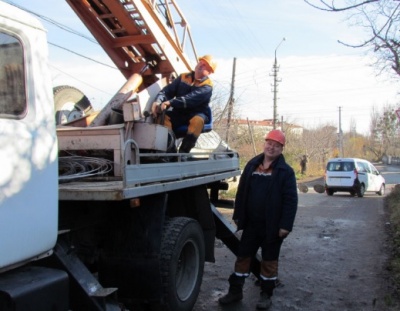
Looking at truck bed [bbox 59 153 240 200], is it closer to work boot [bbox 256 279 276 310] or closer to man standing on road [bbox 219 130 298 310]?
man standing on road [bbox 219 130 298 310]

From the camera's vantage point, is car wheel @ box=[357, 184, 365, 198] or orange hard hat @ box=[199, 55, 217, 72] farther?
car wheel @ box=[357, 184, 365, 198]

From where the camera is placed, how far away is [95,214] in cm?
382

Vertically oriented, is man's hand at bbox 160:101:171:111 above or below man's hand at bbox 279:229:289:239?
above

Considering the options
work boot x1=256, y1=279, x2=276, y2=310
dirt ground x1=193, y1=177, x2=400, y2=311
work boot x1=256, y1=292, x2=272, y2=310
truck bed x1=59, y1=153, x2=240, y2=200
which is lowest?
dirt ground x1=193, y1=177, x2=400, y2=311

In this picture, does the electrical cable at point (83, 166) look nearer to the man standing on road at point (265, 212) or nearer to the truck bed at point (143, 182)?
the truck bed at point (143, 182)

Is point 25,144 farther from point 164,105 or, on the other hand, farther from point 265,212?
point 265,212

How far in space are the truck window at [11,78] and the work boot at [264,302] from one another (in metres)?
3.38

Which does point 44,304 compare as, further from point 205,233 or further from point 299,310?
point 299,310

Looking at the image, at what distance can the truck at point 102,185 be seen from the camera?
272cm

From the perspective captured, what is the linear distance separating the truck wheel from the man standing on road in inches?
29.7

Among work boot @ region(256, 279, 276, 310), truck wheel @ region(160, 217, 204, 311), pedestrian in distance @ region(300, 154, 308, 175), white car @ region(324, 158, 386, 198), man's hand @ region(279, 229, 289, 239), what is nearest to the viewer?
truck wheel @ region(160, 217, 204, 311)

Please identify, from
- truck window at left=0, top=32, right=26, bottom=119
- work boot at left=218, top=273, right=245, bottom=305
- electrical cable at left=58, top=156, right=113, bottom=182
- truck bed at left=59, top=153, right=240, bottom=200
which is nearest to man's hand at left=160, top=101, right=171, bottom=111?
truck bed at left=59, top=153, right=240, bottom=200

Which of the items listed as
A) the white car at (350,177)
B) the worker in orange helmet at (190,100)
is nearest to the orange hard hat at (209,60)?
the worker in orange helmet at (190,100)

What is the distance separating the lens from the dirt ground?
5312 mm
